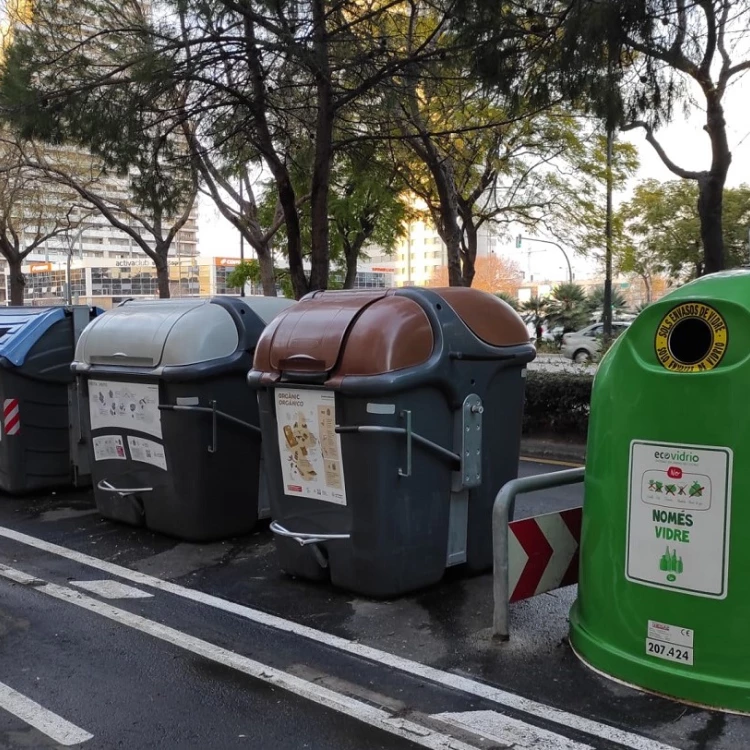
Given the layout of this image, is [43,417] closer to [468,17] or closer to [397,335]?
[397,335]

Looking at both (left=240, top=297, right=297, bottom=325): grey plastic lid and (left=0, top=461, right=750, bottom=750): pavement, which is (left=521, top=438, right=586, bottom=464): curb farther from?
(left=0, top=461, right=750, bottom=750): pavement

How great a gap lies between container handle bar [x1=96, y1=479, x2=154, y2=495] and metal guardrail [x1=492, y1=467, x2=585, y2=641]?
3165 mm

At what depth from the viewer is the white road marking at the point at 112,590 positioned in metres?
5.27

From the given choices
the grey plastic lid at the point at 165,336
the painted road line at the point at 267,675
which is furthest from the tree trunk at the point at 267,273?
the painted road line at the point at 267,675

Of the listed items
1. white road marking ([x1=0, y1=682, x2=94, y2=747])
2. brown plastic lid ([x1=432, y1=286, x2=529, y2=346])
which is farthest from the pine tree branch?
white road marking ([x1=0, y1=682, x2=94, y2=747])

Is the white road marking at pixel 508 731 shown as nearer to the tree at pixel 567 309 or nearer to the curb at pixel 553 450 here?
the curb at pixel 553 450

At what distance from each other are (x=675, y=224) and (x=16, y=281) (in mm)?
25144

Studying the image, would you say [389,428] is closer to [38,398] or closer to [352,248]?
[38,398]

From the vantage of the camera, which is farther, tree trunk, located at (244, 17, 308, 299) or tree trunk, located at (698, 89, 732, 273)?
tree trunk, located at (698, 89, 732, 273)

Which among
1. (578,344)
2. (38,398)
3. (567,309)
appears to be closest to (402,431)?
(38,398)

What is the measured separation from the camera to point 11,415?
7.96 m

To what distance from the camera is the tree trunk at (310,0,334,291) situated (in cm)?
847

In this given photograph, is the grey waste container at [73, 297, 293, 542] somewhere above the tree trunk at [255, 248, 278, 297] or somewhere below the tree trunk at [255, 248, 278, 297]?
below

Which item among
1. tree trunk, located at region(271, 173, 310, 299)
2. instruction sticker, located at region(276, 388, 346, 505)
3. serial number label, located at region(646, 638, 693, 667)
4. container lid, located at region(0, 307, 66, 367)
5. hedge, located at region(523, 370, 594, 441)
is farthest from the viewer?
tree trunk, located at region(271, 173, 310, 299)
